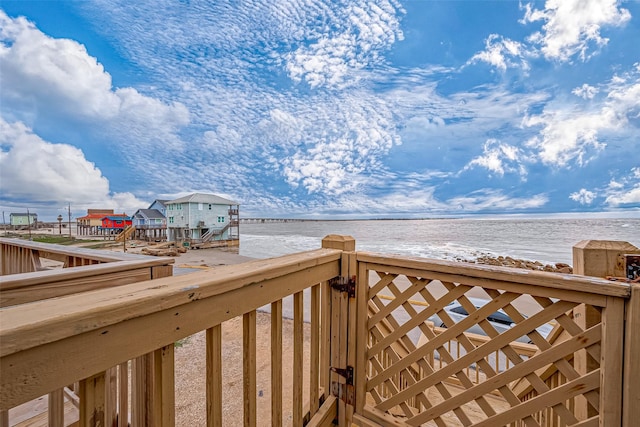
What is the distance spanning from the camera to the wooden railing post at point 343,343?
5.49 feet

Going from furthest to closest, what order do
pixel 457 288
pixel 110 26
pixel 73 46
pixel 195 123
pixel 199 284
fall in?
pixel 195 123, pixel 110 26, pixel 73 46, pixel 457 288, pixel 199 284

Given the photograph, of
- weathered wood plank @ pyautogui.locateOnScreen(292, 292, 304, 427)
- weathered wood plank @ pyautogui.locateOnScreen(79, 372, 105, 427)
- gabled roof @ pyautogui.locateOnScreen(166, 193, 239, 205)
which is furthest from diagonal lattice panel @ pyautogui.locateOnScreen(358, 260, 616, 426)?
gabled roof @ pyautogui.locateOnScreen(166, 193, 239, 205)

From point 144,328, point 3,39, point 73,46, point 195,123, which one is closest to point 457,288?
point 144,328

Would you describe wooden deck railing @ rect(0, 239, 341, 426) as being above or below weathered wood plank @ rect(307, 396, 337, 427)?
above

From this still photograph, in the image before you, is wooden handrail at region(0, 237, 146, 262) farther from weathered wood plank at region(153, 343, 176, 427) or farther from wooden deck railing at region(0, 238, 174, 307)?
weathered wood plank at region(153, 343, 176, 427)

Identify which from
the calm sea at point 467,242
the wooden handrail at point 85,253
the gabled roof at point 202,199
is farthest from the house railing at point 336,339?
the gabled roof at point 202,199

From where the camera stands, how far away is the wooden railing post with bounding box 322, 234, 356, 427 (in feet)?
5.49

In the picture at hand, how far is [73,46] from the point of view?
614cm

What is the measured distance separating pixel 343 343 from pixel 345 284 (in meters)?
0.40

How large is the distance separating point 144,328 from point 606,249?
6.49 feet

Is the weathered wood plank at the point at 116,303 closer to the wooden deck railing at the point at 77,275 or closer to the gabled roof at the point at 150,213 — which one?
the wooden deck railing at the point at 77,275

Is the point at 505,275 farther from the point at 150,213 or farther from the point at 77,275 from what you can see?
the point at 150,213

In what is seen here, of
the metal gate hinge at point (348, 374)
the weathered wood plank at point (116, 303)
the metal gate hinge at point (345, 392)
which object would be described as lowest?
the metal gate hinge at point (345, 392)

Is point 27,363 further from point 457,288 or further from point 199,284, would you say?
point 457,288
